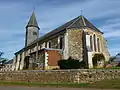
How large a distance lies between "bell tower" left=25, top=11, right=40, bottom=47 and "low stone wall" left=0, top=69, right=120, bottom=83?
2858cm

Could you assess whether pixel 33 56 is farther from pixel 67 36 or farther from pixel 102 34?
pixel 102 34

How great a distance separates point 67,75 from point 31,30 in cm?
3442

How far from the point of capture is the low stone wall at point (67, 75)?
21.2 m

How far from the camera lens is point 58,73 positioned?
2344 cm

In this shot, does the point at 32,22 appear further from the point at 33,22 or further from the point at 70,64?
the point at 70,64

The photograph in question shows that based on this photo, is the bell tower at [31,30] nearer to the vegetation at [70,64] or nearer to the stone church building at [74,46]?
the stone church building at [74,46]

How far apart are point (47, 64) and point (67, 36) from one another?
669 cm

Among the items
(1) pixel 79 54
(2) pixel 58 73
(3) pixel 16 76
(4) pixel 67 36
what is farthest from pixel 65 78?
(4) pixel 67 36

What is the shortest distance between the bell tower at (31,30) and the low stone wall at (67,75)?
93.8 ft

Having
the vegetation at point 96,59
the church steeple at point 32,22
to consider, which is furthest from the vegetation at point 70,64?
the church steeple at point 32,22

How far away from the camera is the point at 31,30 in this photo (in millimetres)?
54875

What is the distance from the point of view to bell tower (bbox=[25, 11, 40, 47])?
54781mm

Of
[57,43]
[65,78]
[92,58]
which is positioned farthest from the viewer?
[57,43]

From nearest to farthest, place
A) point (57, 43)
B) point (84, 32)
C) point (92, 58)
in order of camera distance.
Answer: point (92, 58), point (84, 32), point (57, 43)
